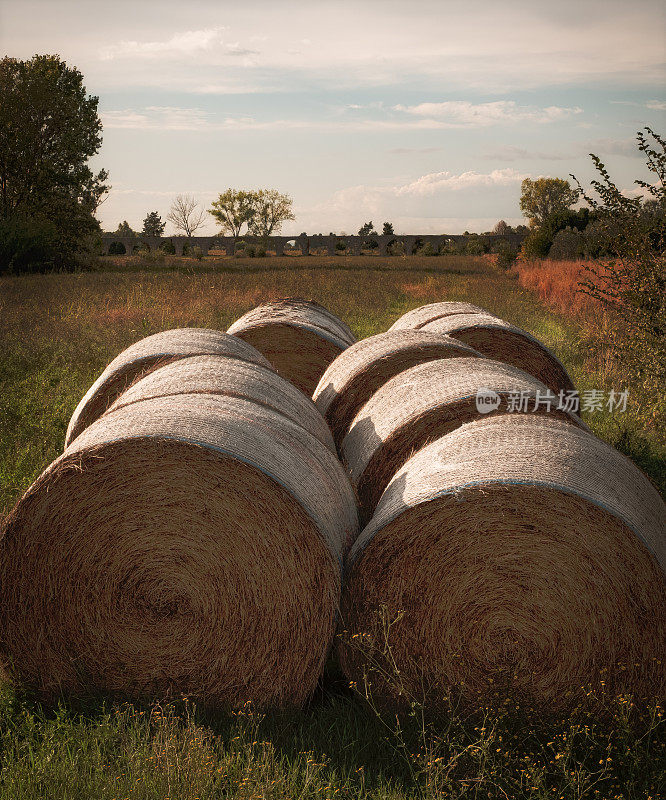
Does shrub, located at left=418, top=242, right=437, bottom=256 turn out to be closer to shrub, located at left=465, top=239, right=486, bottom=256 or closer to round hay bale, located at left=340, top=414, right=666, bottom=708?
shrub, located at left=465, top=239, right=486, bottom=256

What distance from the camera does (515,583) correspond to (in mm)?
3510

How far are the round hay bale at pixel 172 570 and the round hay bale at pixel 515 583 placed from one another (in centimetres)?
34

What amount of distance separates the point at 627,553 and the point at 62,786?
2615mm

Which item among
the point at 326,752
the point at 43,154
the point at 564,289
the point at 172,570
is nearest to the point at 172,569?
the point at 172,570

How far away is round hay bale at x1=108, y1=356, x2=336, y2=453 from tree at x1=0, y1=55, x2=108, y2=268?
34821 millimetres

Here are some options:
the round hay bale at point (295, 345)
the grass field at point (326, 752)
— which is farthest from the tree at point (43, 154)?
the grass field at point (326, 752)

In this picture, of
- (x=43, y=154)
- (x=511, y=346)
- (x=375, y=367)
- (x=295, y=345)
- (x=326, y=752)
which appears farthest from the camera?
(x=43, y=154)

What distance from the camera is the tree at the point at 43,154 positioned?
38.2m

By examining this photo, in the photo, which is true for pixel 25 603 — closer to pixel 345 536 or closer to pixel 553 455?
pixel 345 536

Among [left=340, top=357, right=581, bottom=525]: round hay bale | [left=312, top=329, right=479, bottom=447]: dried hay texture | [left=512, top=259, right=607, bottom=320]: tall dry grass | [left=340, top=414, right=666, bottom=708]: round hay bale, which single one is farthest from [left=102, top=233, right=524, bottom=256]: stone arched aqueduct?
[left=340, top=414, right=666, bottom=708]: round hay bale

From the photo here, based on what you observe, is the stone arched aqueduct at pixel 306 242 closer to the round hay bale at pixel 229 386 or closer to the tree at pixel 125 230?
the tree at pixel 125 230

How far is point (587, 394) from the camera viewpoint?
9.30 meters

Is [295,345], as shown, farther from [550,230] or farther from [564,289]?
[550,230]

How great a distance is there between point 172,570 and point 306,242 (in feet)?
304
